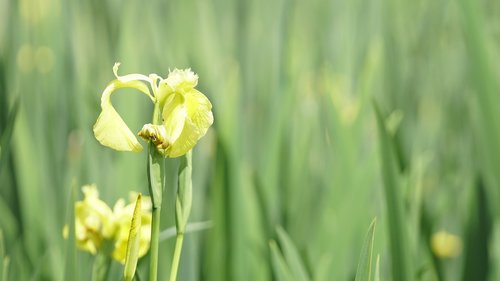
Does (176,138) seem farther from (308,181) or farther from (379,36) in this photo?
(379,36)

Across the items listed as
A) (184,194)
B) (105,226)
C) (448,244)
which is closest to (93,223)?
(105,226)

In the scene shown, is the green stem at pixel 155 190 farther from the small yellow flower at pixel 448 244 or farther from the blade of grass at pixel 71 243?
the small yellow flower at pixel 448 244

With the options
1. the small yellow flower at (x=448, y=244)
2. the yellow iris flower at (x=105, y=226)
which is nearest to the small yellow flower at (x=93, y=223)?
the yellow iris flower at (x=105, y=226)

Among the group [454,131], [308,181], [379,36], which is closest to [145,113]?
[308,181]

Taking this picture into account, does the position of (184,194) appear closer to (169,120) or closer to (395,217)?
(169,120)

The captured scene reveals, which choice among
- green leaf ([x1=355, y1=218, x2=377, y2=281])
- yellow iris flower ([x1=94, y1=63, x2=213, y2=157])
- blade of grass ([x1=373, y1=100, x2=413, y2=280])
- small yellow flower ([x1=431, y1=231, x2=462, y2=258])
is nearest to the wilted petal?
yellow iris flower ([x1=94, y1=63, x2=213, y2=157])
